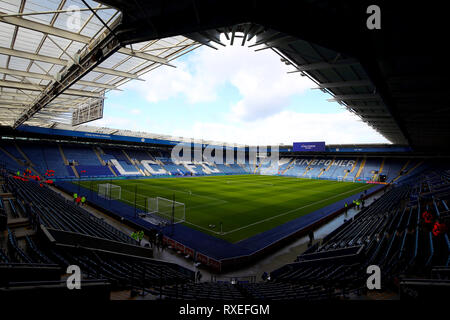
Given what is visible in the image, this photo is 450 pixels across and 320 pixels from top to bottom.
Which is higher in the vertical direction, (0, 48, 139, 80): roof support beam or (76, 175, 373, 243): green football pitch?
(0, 48, 139, 80): roof support beam

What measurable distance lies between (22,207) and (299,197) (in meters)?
30.3

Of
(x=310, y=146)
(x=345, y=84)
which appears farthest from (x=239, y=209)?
(x=310, y=146)

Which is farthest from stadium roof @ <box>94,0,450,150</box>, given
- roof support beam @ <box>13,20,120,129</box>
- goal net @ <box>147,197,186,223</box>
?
goal net @ <box>147,197,186,223</box>

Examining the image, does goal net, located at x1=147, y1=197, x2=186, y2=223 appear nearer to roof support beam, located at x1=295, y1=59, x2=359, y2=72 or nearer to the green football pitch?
the green football pitch

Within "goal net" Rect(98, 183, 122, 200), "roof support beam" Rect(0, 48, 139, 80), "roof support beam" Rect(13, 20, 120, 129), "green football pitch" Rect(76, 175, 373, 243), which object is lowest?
"green football pitch" Rect(76, 175, 373, 243)

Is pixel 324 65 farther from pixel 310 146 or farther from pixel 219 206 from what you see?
pixel 310 146

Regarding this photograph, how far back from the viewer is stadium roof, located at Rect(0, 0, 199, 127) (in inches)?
298

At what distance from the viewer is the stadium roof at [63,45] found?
7.57 meters

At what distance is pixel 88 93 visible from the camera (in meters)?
16.1

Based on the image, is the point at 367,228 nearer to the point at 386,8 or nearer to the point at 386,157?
the point at 386,8

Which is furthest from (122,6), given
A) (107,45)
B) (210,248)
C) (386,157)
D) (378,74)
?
(386,157)
